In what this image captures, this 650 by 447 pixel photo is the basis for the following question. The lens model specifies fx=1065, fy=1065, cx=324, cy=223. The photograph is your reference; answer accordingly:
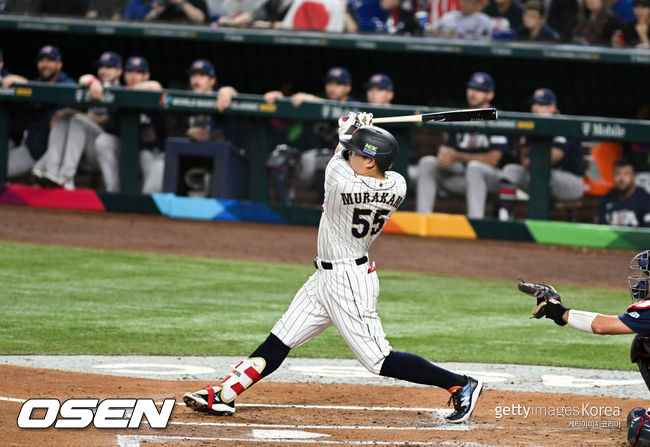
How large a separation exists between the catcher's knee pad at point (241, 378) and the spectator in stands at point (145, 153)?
6.51 meters

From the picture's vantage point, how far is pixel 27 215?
11.4m

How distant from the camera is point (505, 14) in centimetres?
1243

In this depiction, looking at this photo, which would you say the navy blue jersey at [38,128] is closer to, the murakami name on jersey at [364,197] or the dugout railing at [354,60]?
the dugout railing at [354,60]

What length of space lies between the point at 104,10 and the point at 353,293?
930 cm

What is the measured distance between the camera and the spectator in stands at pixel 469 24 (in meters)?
12.2

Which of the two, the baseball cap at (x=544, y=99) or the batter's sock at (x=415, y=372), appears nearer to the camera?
the batter's sock at (x=415, y=372)

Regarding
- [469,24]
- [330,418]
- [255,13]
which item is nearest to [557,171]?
[469,24]

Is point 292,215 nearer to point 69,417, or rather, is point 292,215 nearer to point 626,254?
point 626,254

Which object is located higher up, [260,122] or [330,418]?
[260,122]

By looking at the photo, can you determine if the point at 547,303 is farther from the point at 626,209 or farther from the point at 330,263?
the point at 626,209

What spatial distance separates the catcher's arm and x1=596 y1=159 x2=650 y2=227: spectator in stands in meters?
6.04

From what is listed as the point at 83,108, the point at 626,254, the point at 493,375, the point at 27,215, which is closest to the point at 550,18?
the point at 626,254

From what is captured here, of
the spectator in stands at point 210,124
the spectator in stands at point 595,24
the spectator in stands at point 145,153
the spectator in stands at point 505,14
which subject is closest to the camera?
the spectator in stands at point 210,124

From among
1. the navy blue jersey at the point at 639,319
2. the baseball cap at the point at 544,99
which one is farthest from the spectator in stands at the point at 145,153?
the navy blue jersey at the point at 639,319
